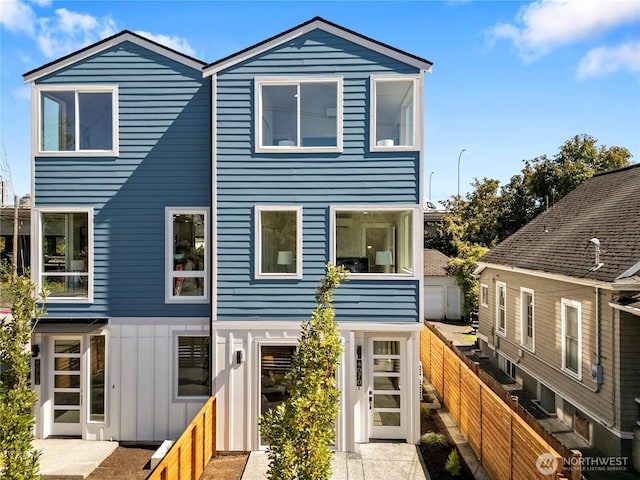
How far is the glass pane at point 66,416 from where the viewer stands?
890cm

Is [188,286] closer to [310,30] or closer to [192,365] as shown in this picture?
[192,365]

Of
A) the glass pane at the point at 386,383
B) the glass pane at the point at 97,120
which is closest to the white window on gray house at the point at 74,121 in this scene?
the glass pane at the point at 97,120

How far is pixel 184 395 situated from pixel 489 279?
481 inches

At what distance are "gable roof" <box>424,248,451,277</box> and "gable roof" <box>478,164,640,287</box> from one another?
665 cm

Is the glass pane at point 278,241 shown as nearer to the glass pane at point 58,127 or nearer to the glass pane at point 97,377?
the glass pane at point 97,377

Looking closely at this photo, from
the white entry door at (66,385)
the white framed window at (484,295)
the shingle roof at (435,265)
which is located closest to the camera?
the white entry door at (66,385)

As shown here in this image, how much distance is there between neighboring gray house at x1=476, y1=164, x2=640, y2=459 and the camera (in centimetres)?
781

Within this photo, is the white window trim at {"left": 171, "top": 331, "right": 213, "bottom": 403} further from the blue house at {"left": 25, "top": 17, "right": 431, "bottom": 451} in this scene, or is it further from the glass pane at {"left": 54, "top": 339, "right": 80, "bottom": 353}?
the glass pane at {"left": 54, "top": 339, "right": 80, "bottom": 353}

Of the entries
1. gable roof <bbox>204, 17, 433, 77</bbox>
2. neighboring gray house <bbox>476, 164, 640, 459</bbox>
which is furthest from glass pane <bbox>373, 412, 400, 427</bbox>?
gable roof <bbox>204, 17, 433, 77</bbox>

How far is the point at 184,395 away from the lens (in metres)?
8.78

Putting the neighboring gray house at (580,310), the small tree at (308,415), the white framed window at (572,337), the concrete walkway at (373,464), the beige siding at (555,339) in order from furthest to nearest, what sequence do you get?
the white framed window at (572,337) → the beige siding at (555,339) → the neighboring gray house at (580,310) → the concrete walkway at (373,464) → the small tree at (308,415)

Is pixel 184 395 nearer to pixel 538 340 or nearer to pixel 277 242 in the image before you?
pixel 277 242

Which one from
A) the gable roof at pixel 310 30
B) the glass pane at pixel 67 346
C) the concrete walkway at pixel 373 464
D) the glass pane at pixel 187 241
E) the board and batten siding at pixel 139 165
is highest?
the gable roof at pixel 310 30

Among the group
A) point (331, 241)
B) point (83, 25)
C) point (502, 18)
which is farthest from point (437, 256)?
point (83, 25)
